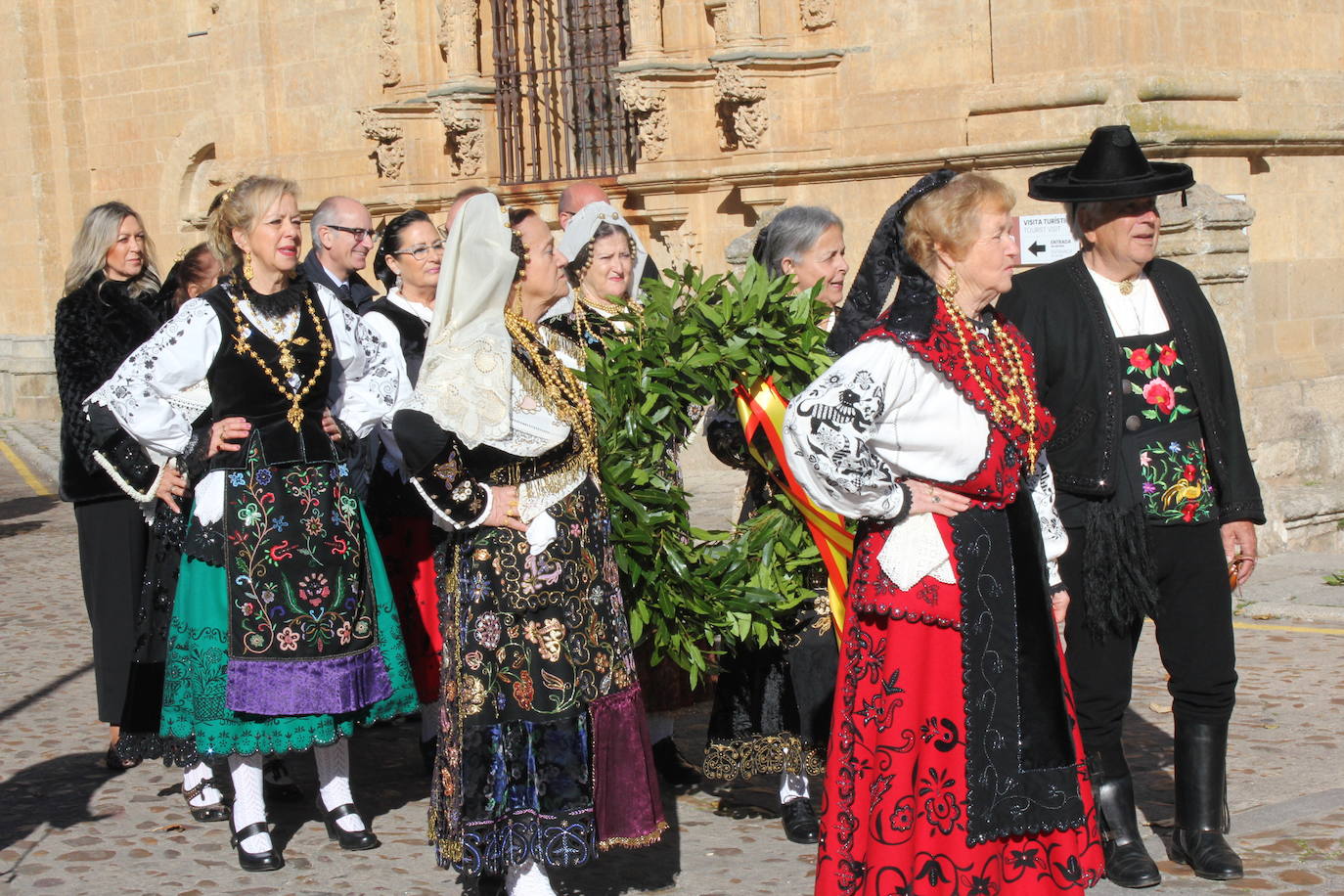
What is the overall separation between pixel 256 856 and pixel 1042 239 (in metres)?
7.01

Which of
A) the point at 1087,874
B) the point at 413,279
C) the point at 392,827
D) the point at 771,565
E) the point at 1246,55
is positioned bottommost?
the point at 392,827

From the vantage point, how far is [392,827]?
20.3 feet

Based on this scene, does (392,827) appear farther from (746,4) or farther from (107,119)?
(107,119)

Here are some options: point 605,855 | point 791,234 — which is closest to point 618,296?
point 791,234

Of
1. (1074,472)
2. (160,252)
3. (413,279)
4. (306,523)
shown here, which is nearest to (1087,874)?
(1074,472)

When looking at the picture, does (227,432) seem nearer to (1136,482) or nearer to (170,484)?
(170,484)

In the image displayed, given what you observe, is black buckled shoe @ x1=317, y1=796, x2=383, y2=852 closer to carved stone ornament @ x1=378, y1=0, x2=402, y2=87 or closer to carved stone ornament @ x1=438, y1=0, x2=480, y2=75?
carved stone ornament @ x1=438, y1=0, x2=480, y2=75

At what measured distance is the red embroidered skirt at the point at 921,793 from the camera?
4148 millimetres

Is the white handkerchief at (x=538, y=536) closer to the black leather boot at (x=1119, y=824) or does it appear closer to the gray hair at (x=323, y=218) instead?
the black leather boot at (x=1119, y=824)

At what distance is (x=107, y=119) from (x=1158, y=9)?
1563cm

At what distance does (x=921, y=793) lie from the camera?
417cm

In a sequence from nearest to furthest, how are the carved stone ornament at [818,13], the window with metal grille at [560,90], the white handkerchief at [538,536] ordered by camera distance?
the white handkerchief at [538,536]
the carved stone ornament at [818,13]
the window with metal grille at [560,90]

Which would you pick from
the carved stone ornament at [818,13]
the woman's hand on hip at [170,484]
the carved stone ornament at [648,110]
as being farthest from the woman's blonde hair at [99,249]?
the carved stone ornament at [648,110]

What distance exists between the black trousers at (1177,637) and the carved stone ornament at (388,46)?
1282cm
